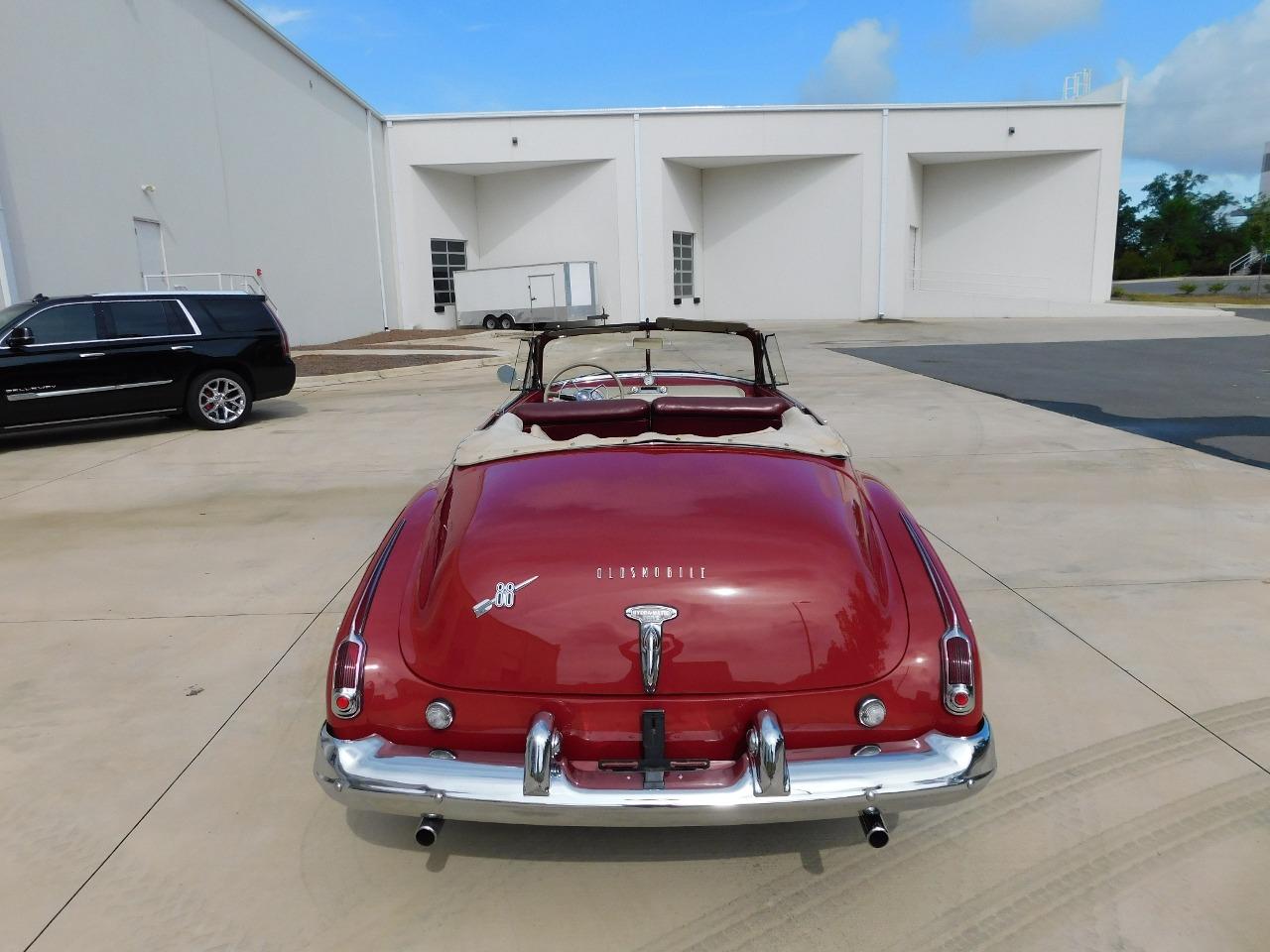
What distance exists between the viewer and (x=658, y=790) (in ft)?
7.19

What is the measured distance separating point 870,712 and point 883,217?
31763 millimetres

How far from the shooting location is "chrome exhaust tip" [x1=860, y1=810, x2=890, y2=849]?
2.28 metres

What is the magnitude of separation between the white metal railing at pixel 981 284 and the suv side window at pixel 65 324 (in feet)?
94.9

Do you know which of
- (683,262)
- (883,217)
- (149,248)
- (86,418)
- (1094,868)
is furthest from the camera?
(683,262)

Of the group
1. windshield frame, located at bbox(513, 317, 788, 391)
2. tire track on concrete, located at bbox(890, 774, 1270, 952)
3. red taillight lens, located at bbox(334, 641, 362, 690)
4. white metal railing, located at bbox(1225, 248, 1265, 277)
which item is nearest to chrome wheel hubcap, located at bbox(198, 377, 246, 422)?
windshield frame, located at bbox(513, 317, 788, 391)

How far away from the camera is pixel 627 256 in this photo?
3131 centimetres

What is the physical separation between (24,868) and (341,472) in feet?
17.9

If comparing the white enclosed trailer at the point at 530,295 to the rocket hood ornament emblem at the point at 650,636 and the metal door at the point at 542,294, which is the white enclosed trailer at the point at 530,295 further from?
the rocket hood ornament emblem at the point at 650,636

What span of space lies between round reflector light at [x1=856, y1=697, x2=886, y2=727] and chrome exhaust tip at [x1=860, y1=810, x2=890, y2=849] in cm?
22

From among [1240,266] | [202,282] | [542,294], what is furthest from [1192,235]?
[202,282]

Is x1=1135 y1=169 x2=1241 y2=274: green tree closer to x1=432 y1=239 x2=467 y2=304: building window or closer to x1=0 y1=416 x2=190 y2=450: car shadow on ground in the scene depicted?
x1=432 y1=239 x2=467 y2=304: building window

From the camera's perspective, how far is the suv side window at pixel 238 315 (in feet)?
34.2

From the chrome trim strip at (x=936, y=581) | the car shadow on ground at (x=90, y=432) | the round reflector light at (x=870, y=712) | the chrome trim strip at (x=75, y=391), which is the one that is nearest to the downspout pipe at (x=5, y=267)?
the car shadow on ground at (x=90, y=432)

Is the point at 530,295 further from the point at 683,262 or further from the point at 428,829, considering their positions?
the point at 428,829
